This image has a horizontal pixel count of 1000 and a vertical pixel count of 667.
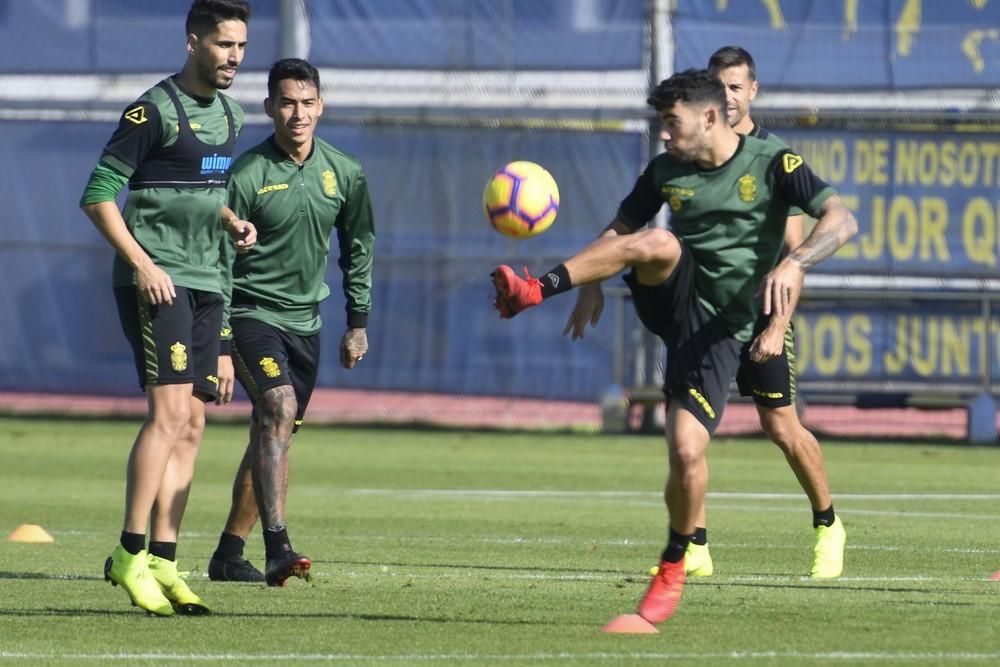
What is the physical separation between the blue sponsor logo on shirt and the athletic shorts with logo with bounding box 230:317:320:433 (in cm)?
131

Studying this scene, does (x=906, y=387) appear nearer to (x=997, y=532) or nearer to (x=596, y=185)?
(x=596, y=185)

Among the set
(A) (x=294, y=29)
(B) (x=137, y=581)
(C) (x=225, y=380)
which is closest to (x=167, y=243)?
(C) (x=225, y=380)

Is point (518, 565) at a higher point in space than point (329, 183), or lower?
lower

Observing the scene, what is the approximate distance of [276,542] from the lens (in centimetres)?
848

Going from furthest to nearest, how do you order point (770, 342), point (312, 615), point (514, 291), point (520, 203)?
point (520, 203) < point (312, 615) < point (770, 342) < point (514, 291)

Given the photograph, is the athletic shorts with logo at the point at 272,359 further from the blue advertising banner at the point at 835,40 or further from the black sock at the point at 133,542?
the blue advertising banner at the point at 835,40

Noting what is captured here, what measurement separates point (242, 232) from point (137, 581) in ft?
4.97

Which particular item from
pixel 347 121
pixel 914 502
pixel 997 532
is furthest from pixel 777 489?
pixel 347 121

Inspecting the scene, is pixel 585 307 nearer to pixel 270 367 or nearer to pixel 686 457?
pixel 686 457

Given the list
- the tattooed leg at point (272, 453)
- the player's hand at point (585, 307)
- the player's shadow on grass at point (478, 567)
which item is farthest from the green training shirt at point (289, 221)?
the player's hand at point (585, 307)

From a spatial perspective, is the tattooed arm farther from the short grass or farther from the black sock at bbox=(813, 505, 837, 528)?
the black sock at bbox=(813, 505, 837, 528)

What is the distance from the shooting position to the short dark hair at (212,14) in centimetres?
752

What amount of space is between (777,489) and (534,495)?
186 cm

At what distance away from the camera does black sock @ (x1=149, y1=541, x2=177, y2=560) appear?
7.73 m
